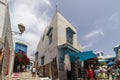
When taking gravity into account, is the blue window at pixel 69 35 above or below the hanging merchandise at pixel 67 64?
above

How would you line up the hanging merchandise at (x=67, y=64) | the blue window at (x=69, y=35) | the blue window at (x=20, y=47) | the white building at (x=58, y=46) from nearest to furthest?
the hanging merchandise at (x=67, y=64) → the white building at (x=58, y=46) → the blue window at (x=69, y=35) → the blue window at (x=20, y=47)

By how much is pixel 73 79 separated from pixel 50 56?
4.28 metres

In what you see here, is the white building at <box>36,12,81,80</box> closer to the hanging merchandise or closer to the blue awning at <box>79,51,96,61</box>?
the hanging merchandise

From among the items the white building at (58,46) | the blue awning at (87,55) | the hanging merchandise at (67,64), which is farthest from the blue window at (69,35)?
the blue awning at (87,55)

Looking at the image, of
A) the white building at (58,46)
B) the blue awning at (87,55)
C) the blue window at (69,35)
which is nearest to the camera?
the blue awning at (87,55)

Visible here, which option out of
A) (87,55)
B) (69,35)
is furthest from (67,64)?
(69,35)

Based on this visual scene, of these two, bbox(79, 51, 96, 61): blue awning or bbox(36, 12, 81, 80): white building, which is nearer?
bbox(79, 51, 96, 61): blue awning

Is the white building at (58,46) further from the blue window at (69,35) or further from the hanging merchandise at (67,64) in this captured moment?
the hanging merchandise at (67,64)

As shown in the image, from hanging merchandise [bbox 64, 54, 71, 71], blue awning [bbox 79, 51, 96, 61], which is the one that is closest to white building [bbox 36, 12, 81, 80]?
hanging merchandise [bbox 64, 54, 71, 71]

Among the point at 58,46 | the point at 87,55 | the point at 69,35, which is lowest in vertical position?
the point at 87,55

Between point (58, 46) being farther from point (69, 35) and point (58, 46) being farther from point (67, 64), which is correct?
point (69, 35)

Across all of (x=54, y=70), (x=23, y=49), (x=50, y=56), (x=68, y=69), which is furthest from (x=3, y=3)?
(x=23, y=49)

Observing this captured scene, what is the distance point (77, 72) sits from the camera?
66.4 feet

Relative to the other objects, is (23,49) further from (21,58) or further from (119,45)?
(119,45)
